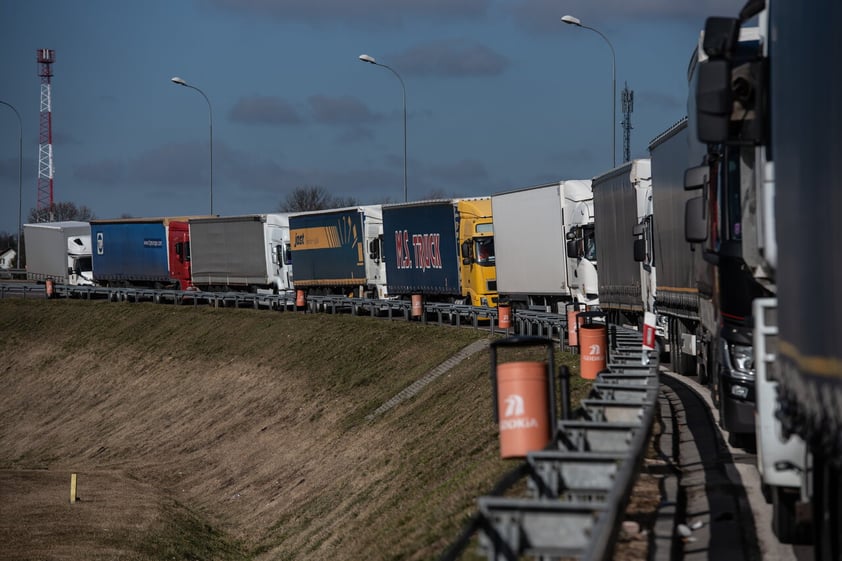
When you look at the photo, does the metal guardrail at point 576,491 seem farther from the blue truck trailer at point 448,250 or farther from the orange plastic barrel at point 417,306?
the blue truck trailer at point 448,250

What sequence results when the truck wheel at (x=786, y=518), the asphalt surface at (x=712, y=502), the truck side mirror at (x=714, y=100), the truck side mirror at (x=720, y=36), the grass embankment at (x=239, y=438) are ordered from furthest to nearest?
the grass embankment at (x=239, y=438) → the asphalt surface at (x=712, y=502) → the truck wheel at (x=786, y=518) → the truck side mirror at (x=720, y=36) → the truck side mirror at (x=714, y=100)

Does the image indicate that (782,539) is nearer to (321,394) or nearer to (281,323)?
(321,394)

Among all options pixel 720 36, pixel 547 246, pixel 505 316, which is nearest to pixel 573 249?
pixel 547 246

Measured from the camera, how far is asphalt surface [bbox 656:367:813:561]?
10516mm

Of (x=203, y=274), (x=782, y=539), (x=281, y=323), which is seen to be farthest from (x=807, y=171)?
(x=203, y=274)

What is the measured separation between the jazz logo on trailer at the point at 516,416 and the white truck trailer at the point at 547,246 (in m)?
23.5

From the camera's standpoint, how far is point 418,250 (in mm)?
47312

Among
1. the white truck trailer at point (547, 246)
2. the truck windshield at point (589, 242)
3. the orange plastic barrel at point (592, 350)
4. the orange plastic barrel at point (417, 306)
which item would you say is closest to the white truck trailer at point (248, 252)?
the orange plastic barrel at point (417, 306)

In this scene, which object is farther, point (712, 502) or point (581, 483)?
point (712, 502)

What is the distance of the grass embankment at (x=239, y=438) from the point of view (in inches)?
910

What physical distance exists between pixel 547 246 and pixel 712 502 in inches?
979

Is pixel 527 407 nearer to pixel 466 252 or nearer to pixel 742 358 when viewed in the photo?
pixel 742 358

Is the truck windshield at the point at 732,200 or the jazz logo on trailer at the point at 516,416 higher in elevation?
the truck windshield at the point at 732,200

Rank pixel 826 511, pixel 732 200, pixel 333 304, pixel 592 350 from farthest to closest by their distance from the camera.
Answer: pixel 333 304 < pixel 592 350 < pixel 732 200 < pixel 826 511
